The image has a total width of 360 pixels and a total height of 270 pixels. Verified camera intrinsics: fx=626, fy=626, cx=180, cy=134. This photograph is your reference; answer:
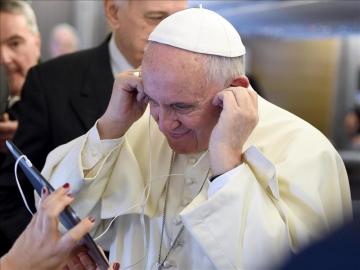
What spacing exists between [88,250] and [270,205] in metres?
0.46

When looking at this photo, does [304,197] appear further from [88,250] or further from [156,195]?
[88,250]

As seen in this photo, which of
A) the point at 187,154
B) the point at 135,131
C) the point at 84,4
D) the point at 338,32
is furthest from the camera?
the point at 338,32

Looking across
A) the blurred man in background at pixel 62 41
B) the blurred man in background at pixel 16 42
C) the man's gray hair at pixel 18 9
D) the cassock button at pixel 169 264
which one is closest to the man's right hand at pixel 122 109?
the cassock button at pixel 169 264

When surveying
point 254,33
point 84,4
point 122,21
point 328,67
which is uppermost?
point 122,21

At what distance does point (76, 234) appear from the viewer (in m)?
1.37

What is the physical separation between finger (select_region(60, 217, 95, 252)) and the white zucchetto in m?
0.51

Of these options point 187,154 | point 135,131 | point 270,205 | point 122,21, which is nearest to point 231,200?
point 270,205

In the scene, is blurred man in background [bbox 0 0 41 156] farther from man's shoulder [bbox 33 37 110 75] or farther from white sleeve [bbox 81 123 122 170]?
white sleeve [bbox 81 123 122 170]

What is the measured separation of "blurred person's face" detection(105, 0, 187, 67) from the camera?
7.71ft

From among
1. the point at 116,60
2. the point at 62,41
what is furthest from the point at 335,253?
the point at 62,41

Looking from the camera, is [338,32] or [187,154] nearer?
[187,154]

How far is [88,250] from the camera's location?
4.92ft

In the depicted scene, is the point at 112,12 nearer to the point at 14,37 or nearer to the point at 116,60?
the point at 116,60

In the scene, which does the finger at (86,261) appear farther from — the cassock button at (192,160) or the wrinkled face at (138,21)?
the wrinkled face at (138,21)
